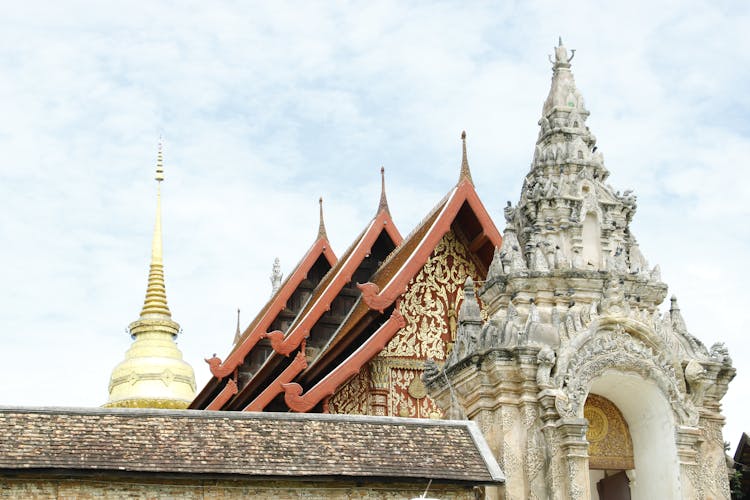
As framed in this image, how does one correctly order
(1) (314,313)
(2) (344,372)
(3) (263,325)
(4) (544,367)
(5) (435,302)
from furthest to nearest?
(3) (263,325), (1) (314,313), (5) (435,302), (2) (344,372), (4) (544,367)

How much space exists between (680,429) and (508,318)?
2250 millimetres

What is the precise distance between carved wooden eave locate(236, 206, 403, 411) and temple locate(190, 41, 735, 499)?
0.05 m

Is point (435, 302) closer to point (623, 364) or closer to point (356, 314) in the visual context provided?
point (356, 314)

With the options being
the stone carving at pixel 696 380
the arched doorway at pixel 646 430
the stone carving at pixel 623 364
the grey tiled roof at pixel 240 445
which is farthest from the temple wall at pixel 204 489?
the stone carving at pixel 696 380

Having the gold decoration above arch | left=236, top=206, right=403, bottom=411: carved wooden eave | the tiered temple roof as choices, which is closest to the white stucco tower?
the gold decoration above arch

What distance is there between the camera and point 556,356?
1527cm

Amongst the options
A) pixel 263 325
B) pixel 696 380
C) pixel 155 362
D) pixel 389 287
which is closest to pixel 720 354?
pixel 696 380

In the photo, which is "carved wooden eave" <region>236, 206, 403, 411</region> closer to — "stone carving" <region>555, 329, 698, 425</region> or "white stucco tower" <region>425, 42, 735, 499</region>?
"white stucco tower" <region>425, 42, 735, 499</region>

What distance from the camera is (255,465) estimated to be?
43.7 feet

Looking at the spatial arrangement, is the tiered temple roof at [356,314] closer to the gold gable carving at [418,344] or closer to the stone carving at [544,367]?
the gold gable carving at [418,344]

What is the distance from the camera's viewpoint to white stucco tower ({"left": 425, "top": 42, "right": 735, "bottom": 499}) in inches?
591

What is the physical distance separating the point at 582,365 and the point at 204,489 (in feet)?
14.6

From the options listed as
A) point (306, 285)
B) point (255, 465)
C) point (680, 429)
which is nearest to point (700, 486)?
point (680, 429)

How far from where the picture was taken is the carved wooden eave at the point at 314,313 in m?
18.6
